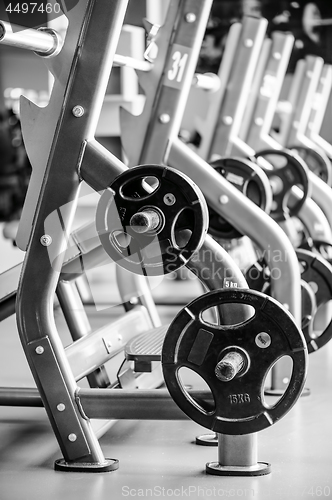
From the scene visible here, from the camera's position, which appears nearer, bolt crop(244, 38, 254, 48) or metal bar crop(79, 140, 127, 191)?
metal bar crop(79, 140, 127, 191)

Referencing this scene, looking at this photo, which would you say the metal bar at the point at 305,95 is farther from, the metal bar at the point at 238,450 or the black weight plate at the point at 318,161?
the metal bar at the point at 238,450

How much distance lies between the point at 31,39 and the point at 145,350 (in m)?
0.88

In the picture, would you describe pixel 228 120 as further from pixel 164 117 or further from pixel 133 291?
pixel 133 291

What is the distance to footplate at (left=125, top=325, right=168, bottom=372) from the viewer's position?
2021 millimetres

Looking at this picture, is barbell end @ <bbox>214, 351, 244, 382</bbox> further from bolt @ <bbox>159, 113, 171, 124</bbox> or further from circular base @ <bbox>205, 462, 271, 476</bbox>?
bolt @ <bbox>159, 113, 171, 124</bbox>

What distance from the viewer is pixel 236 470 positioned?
1788 mm

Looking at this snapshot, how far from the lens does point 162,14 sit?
644 centimetres

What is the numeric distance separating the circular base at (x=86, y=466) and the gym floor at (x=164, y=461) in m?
0.02

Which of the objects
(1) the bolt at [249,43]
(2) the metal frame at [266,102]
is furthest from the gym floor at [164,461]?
(2) the metal frame at [266,102]

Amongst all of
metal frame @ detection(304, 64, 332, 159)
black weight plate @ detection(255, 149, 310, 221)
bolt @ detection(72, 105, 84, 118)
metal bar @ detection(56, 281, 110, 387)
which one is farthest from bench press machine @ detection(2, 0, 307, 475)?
metal frame @ detection(304, 64, 332, 159)

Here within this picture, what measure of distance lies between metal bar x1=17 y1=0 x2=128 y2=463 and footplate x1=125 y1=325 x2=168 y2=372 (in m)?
0.24

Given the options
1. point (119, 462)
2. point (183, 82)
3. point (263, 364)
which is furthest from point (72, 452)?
point (183, 82)

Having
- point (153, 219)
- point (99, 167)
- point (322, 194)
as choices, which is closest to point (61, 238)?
point (99, 167)

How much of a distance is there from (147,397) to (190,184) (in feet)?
1.75
